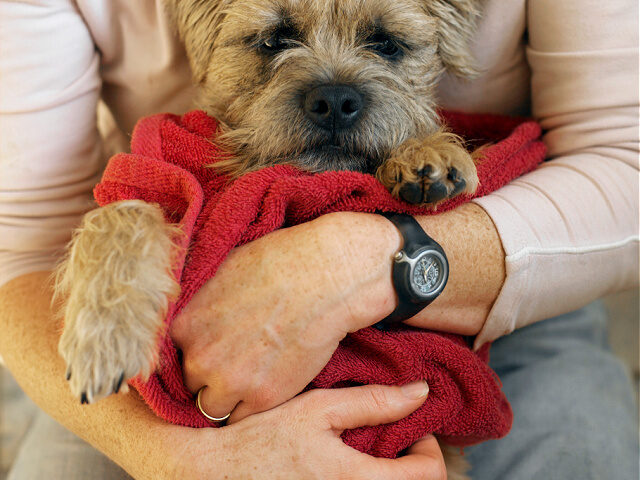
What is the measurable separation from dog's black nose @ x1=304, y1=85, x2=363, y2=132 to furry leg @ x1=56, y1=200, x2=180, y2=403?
359 mm

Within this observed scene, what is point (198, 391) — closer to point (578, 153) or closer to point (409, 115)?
point (409, 115)

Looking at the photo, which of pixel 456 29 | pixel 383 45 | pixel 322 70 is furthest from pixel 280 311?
pixel 456 29

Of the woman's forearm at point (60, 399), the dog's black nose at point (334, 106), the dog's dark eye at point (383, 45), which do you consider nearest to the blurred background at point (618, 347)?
the woman's forearm at point (60, 399)

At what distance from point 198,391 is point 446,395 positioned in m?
0.45

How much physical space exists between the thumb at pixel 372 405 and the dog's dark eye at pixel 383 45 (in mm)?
722

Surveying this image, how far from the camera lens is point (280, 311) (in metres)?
0.90

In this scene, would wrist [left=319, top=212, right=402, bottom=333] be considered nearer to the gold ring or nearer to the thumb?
the thumb

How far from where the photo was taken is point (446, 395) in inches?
39.9

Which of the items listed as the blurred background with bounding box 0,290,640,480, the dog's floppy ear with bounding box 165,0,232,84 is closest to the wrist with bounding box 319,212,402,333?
the dog's floppy ear with bounding box 165,0,232,84

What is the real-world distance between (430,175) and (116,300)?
0.55 metres

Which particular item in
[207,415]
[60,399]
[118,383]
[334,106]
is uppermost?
[334,106]

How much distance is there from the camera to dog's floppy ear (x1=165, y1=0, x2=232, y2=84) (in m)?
1.25

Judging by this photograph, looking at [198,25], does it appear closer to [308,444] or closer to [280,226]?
[280,226]

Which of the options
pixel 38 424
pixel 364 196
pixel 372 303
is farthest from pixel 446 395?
pixel 38 424
